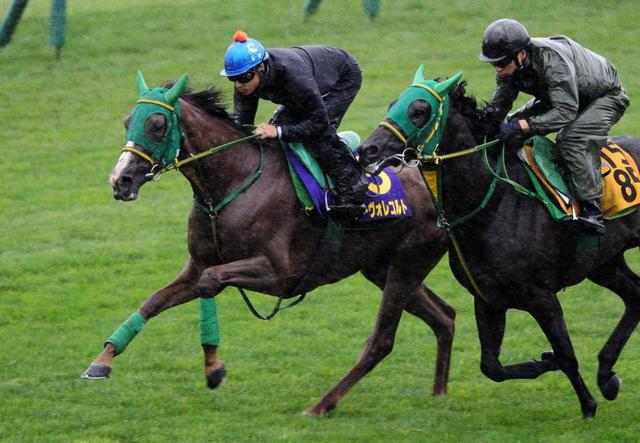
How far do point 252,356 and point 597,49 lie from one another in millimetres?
12415

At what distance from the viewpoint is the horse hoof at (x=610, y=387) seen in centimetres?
847

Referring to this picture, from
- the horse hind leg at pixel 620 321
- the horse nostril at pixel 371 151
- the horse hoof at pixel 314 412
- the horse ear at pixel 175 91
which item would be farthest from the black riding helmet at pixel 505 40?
the horse hoof at pixel 314 412

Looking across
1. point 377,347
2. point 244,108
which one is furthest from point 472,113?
point 377,347

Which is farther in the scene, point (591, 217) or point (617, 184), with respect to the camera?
point (617, 184)

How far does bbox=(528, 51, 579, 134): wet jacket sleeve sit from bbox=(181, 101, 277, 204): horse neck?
1.91 metres

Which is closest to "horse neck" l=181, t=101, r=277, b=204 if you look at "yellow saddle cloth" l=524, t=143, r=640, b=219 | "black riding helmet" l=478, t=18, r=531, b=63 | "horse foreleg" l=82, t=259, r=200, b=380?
"horse foreleg" l=82, t=259, r=200, b=380

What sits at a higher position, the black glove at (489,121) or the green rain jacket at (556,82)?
the green rain jacket at (556,82)

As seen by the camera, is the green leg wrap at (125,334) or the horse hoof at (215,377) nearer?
the green leg wrap at (125,334)

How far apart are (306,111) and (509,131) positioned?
138cm

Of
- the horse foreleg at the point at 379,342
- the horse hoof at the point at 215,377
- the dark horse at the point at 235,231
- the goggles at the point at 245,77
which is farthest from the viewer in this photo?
the horse foreleg at the point at 379,342

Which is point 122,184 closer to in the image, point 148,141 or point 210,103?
point 148,141

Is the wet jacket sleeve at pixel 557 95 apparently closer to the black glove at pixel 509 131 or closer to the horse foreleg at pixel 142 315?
the black glove at pixel 509 131

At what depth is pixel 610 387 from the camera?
8477 mm

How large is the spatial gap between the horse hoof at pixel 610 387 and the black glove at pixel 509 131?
6.48 feet
